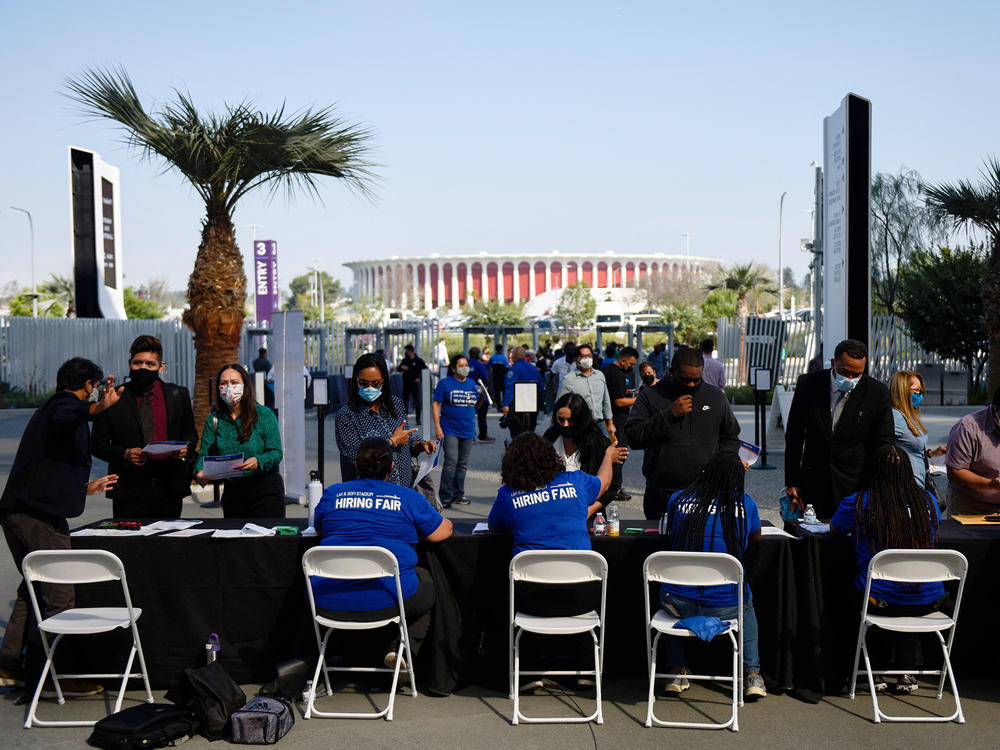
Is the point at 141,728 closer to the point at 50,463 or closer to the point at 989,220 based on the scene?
the point at 50,463

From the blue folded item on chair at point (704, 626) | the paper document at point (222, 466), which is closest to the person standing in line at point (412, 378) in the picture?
the paper document at point (222, 466)

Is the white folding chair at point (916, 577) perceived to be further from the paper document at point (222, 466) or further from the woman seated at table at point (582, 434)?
the paper document at point (222, 466)

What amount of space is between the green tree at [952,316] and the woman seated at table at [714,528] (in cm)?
1995

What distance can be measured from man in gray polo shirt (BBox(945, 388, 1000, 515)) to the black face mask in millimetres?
5236

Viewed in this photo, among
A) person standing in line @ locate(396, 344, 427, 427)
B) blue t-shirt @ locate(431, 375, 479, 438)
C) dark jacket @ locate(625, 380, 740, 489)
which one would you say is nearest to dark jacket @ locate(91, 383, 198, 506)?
dark jacket @ locate(625, 380, 740, 489)

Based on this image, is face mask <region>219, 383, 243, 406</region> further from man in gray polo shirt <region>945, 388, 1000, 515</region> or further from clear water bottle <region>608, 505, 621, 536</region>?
man in gray polo shirt <region>945, 388, 1000, 515</region>

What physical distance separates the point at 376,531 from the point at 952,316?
69.9 ft

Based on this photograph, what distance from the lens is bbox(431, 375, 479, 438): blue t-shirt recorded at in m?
10.4

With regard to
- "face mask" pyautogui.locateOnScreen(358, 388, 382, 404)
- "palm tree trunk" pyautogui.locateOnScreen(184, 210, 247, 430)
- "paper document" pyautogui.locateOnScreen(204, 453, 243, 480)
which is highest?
"palm tree trunk" pyautogui.locateOnScreen(184, 210, 247, 430)

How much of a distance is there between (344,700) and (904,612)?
9.51 feet

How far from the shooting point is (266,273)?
122 feet

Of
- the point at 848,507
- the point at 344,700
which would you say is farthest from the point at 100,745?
the point at 848,507

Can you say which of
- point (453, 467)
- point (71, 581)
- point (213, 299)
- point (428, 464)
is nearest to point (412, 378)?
point (213, 299)

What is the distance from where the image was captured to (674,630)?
4.68 m
